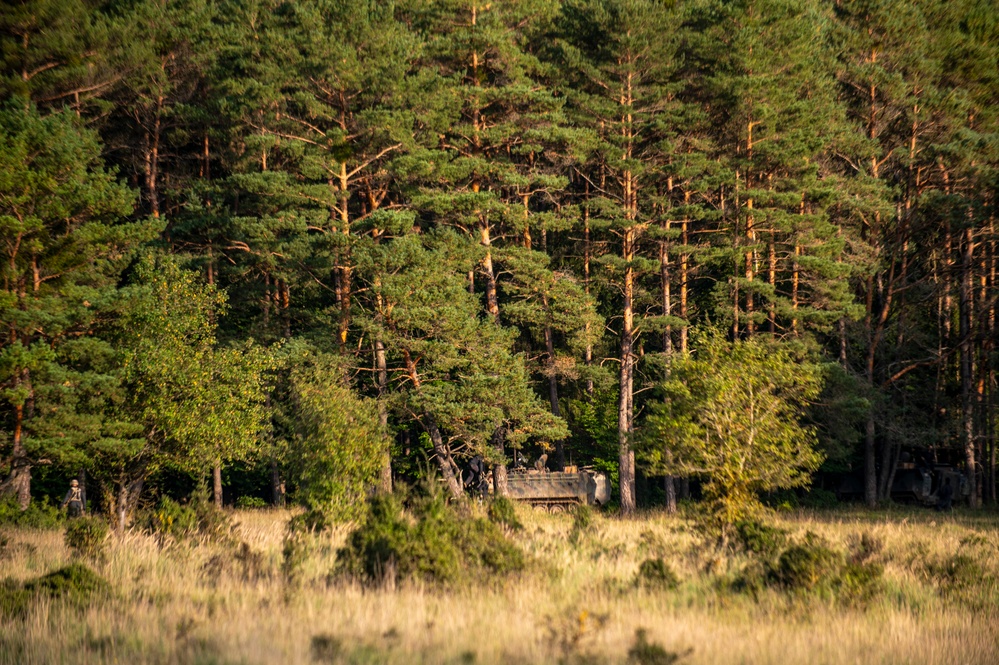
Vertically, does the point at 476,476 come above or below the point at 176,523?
below

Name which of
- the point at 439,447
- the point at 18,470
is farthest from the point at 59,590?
the point at 439,447

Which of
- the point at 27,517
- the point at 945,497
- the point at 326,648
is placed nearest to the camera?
the point at 326,648

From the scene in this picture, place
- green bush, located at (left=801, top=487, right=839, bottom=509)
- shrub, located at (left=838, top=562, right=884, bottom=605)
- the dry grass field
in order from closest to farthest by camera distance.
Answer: the dry grass field
shrub, located at (left=838, top=562, right=884, bottom=605)
green bush, located at (left=801, top=487, right=839, bottom=509)

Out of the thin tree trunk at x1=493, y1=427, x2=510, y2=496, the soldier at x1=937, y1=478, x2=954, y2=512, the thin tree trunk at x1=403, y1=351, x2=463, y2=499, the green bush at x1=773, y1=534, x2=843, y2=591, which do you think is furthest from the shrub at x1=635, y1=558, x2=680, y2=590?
the soldier at x1=937, y1=478, x2=954, y2=512

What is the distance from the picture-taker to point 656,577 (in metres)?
14.1

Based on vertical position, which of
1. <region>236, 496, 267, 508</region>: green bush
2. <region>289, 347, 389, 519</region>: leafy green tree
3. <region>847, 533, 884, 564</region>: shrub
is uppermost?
<region>289, 347, 389, 519</region>: leafy green tree

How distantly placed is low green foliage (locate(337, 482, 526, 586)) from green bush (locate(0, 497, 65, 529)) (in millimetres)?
10580

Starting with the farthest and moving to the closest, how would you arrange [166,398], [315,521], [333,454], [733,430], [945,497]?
[945,497]
[166,398]
[333,454]
[315,521]
[733,430]

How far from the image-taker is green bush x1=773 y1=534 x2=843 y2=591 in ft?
43.9

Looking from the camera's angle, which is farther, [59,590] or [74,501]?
[74,501]

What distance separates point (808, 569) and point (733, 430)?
647 cm

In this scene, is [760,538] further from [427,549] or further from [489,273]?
[489,273]

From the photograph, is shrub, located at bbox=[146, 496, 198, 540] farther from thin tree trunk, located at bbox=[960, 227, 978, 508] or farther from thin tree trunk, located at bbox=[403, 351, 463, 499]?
thin tree trunk, located at bbox=[960, 227, 978, 508]

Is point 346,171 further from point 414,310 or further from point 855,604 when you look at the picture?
point 855,604
